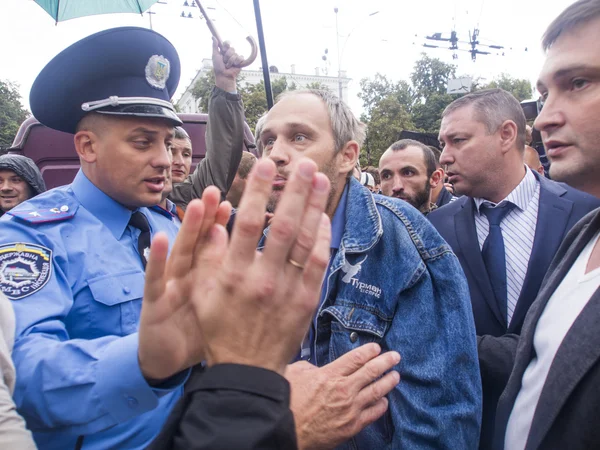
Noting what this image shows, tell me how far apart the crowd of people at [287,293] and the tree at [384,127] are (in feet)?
85.2

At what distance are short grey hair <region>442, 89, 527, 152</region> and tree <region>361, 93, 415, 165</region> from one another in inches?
979

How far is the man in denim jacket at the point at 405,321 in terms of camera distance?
54.9 inches

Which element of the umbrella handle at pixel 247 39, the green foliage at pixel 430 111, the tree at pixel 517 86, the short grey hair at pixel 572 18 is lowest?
the short grey hair at pixel 572 18

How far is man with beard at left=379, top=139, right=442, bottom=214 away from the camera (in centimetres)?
370

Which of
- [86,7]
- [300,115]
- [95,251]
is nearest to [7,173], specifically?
[86,7]

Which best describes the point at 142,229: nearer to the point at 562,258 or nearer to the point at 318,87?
the point at 562,258

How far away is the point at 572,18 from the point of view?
141 centimetres

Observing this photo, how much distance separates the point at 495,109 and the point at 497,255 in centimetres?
104

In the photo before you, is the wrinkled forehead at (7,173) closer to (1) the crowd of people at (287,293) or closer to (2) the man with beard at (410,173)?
(1) the crowd of people at (287,293)

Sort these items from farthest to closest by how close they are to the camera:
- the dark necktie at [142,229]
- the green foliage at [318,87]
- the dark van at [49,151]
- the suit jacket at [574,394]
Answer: the dark van at [49,151] < the green foliage at [318,87] < the dark necktie at [142,229] < the suit jacket at [574,394]

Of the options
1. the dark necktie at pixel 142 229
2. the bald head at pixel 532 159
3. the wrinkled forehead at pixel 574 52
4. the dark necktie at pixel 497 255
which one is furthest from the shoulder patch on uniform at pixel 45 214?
the bald head at pixel 532 159

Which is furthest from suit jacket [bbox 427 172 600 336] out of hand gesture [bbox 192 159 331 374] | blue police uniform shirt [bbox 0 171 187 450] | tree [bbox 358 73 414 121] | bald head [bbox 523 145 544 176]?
tree [bbox 358 73 414 121]

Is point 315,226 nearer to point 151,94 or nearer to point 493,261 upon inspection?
point 151,94

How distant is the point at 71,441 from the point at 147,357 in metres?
0.52
